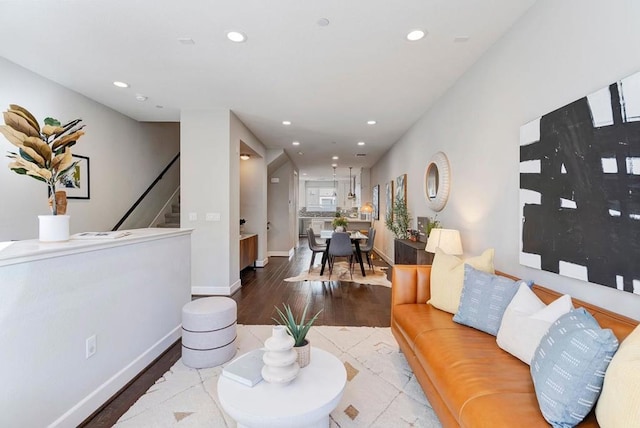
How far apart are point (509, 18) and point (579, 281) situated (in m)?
1.99

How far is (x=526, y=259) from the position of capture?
2.07 metres

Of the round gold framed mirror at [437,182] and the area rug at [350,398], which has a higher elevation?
the round gold framed mirror at [437,182]

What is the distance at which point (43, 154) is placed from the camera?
5.53 ft

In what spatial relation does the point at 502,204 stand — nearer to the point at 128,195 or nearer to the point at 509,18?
the point at 509,18

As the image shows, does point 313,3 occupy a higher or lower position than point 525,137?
higher

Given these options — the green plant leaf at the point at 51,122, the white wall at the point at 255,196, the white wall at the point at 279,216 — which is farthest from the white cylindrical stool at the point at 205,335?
the white wall at the point at 279,216

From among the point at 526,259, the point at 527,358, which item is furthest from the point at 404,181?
the point at 527,358

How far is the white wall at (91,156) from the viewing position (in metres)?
2.98

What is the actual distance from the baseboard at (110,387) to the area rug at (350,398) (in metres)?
0.22

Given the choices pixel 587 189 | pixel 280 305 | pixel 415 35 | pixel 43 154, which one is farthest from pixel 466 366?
pixel 280 305

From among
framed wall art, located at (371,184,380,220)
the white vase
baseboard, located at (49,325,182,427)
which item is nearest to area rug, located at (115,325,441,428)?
baseboard, located at (49,325,182,427)

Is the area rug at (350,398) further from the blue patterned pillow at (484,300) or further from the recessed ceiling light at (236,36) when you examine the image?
the recessed ceiling light at (236,36)

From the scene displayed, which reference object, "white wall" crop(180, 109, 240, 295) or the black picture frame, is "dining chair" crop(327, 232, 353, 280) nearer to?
"white wall" crop(180, 109, 240, 295)

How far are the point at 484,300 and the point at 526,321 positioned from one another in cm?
39
